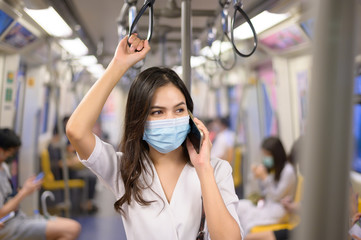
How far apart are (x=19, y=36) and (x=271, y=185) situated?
3203 millimetres

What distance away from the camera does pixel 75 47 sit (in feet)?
10.0

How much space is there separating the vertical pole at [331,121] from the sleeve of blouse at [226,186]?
66cm

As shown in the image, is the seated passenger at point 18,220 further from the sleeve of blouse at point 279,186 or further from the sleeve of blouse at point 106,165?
the sleeve of blouse at point 279,186

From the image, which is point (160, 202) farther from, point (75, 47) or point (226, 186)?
point (75, 47)

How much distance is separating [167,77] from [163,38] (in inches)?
Answer: 62.0

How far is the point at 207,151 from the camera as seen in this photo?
1.29 meters

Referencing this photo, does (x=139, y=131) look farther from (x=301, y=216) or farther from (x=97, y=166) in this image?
(x=301, y=216)

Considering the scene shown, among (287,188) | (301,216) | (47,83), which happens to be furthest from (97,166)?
(47,83)

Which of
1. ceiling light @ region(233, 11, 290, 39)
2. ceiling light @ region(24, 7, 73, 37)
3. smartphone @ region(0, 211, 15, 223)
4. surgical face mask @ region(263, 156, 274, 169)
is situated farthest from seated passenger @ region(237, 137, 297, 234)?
smartphone @ region(0, 211, 15, 223)

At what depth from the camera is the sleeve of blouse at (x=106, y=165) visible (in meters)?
1.31

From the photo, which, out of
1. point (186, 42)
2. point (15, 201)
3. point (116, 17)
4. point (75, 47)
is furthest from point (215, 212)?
point (75, 47)

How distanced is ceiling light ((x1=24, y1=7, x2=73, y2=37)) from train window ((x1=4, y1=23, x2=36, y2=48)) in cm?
70

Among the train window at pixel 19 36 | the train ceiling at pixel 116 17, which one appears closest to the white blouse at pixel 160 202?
the train ceiling at pixel 116 17

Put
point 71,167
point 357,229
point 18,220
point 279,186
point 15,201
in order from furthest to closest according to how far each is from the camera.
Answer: point 71,167, point 279,186, point 18,220, point 15,201, point 357,229
